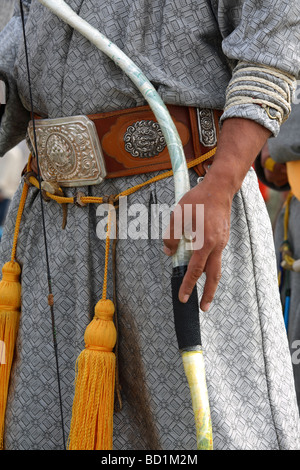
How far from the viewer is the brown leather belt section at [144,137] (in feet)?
5.33

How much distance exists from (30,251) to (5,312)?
0.47 feet

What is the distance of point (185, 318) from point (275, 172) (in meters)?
1.83

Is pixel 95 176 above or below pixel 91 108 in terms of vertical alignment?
below

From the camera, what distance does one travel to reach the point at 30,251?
179cm

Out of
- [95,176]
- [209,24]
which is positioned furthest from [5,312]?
[209,24]

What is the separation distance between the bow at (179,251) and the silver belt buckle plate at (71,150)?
16 centimetres

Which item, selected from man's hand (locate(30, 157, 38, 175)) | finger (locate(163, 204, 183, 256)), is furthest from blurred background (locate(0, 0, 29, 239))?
finger (locate(163, 204, 183, 256))

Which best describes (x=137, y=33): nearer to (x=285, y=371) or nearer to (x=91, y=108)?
(x=91, y=108)

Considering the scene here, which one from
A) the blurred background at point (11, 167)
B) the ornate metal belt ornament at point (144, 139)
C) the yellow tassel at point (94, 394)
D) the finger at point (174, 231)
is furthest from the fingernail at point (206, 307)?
the blurred background at point (11, 167)

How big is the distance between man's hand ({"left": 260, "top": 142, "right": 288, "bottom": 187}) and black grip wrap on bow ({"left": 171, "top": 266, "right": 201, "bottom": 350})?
1794mm

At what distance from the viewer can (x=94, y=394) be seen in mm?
1588

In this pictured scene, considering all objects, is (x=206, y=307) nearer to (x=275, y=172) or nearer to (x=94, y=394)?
(x=94, y=394)

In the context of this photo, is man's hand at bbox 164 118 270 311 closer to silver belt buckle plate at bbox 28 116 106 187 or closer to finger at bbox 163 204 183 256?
finger at bbox 163 204 183 256

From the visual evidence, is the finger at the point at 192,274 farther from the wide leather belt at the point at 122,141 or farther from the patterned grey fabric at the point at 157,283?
the wide leather belt at the point at 122,141
